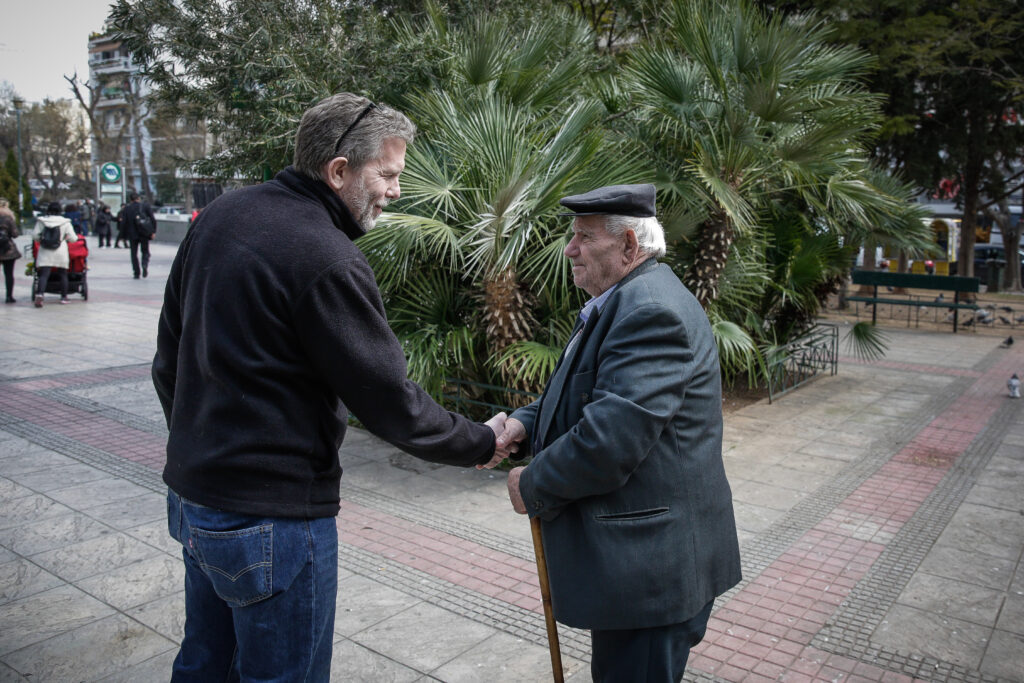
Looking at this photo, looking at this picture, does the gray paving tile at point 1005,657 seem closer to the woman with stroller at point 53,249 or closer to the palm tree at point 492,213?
the palm tree at point 492,213

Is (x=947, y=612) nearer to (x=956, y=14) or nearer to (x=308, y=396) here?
(x=308, y=396)

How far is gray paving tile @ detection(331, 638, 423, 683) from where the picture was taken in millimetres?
3373

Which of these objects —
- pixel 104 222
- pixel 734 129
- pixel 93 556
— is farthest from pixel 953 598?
pixel 104 222

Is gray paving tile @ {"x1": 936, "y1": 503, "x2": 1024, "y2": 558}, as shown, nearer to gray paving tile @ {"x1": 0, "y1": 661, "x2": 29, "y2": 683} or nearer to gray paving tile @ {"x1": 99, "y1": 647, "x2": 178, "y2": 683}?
gray paving tile @ {"x1": 99, "y1": 647, "x2": 178, "y2": 683}

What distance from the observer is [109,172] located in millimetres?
30531

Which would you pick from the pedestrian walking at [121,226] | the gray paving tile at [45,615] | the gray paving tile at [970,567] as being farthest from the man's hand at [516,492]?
the pedestrian walking at [121,226]

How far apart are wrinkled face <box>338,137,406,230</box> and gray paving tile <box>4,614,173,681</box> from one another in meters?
2.32

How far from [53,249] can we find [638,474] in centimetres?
1416

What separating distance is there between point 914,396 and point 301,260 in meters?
9.11

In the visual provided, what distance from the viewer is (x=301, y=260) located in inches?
73.9

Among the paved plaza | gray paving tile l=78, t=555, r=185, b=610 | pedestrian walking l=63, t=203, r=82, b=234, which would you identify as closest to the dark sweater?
the paved plaza

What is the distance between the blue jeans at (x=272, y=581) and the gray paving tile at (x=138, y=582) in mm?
2192

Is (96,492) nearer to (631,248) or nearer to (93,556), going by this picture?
(93,556)

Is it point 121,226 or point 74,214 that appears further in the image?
point 74,214
